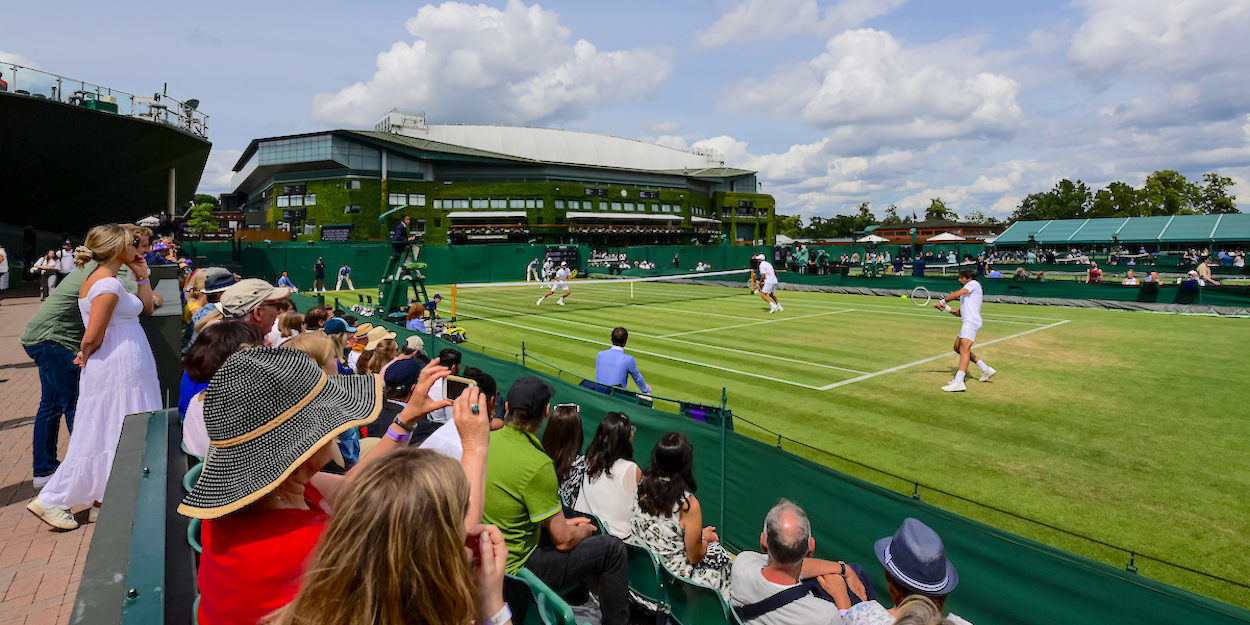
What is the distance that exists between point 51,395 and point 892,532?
283 inches

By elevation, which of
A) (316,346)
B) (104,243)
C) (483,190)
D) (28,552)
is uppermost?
(483,190)

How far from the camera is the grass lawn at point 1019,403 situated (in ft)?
22.2

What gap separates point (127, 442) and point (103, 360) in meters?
1.53

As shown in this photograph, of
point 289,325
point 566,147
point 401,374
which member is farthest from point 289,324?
point 566,147

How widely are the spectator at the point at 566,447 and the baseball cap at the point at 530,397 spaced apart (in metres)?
0.99

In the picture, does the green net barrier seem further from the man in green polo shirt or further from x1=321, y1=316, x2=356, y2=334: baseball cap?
x1=321, y1=316, x2=356, y2=334: baseball cap

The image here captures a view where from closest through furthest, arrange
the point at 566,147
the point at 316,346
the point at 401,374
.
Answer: the point at 316,346, the point at 401,374, the point at 566,147

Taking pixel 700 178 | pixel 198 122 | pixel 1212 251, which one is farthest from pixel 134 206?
pixel 1212 251

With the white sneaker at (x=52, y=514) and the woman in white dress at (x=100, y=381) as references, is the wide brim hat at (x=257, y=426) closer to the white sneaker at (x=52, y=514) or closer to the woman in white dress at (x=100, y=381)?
the woman in white dress at (x=100, y=381)

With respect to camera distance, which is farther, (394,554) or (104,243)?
(104,243)

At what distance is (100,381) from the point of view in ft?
17.0

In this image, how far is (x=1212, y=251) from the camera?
188ft

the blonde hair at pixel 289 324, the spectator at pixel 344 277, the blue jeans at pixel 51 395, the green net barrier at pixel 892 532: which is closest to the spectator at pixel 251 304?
the blonde hair at pixel 289 324

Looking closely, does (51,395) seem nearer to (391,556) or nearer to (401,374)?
(401,374)
